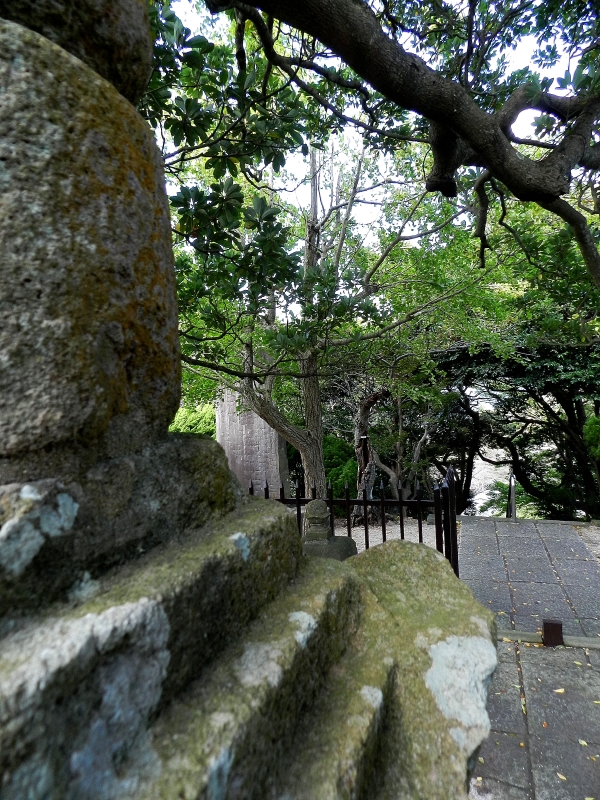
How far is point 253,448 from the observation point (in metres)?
9.74

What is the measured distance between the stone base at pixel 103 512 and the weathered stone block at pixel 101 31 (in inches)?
39.0

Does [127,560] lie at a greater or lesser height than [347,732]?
greater

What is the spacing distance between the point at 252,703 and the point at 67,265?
98 cm

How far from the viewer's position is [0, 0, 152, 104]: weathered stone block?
1.11m

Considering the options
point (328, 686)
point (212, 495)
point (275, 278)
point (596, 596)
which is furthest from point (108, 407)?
point (596, 596)

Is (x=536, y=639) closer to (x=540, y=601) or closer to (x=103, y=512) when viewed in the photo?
(x=540, y=601)

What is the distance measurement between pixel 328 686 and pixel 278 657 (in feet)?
0.75

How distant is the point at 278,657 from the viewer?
110 cm

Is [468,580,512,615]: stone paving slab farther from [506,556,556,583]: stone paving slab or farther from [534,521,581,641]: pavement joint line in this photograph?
[534,521,581,641]: pavement joint line

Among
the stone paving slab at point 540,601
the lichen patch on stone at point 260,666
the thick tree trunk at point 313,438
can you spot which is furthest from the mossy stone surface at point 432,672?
the thick tree trunk at point 313,438

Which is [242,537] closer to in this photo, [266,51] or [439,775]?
[439,775]

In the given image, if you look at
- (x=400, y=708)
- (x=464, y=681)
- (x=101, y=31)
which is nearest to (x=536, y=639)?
(x=464, y=681)

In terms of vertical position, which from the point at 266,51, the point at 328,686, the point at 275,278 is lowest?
the point at 328,686

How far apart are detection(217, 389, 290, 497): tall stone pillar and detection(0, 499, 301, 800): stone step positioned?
7.95 metres
